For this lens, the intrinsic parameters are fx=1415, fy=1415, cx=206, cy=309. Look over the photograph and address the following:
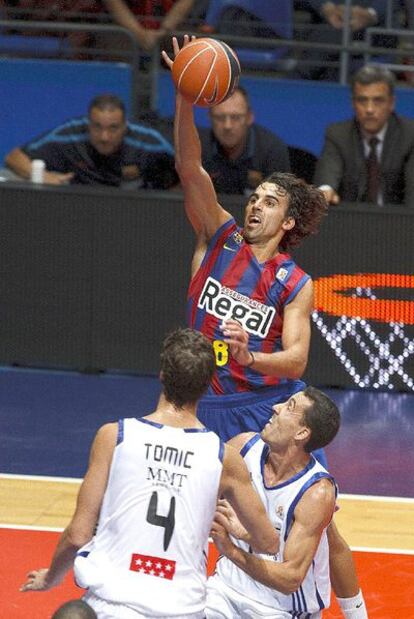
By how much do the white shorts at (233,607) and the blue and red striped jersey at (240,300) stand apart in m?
1.14

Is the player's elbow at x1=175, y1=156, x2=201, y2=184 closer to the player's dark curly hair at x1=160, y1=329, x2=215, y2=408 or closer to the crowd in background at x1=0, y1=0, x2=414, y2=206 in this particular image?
the player's dark curly hair at x1=160, y1=329, x2=215, y2=408

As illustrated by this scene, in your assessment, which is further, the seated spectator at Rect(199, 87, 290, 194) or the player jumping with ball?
the seated spectator at Rect(199, 87, 290, 194)

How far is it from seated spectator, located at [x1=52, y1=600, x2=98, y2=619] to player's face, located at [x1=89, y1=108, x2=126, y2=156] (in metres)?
6.79

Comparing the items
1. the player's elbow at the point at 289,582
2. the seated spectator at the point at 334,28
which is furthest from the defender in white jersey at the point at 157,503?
the seated spectator at the point at 334,28

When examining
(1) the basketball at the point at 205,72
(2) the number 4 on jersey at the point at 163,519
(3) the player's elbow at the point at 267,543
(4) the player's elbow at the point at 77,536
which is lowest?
(3) the player's elbow at the point at 267,543

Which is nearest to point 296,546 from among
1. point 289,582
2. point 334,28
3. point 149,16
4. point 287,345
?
point 289,582

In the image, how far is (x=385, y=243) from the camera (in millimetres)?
10383

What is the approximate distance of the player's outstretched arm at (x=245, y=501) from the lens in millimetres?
4625

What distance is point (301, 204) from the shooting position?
650 centimetres

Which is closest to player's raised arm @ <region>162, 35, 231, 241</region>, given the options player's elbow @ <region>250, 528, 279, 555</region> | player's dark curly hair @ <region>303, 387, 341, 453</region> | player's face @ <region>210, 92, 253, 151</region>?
player's dark curly hair @ <region>303, 387, 341, 453</region>

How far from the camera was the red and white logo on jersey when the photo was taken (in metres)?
4.50

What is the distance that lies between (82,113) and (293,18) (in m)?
2.12

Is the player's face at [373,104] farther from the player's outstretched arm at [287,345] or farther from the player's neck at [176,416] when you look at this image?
the player's neck at [176,416]

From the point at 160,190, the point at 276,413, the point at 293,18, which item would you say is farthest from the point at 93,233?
the point at 276,413
